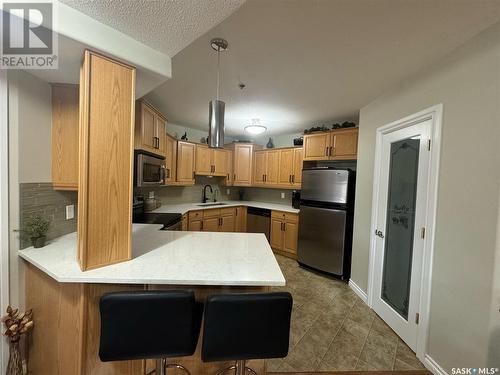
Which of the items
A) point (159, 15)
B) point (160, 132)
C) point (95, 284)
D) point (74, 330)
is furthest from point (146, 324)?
point (160, 132)

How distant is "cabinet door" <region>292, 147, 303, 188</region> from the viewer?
4.09 metres

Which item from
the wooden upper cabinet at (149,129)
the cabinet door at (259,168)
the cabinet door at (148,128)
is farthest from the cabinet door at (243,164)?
the cabinet door at (148,128)

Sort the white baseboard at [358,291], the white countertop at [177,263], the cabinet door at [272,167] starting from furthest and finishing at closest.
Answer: the cabinet door at [272,167] < the white baseboard at [358,291] < the white countertop at [177,263]

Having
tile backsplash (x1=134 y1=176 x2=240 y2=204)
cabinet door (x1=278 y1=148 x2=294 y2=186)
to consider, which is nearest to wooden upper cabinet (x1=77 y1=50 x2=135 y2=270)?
tile backsplash (x1=134 y1=176 x2=240 y2=204)

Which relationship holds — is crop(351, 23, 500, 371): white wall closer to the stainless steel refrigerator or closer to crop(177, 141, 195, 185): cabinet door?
the stainless steel refrigerator

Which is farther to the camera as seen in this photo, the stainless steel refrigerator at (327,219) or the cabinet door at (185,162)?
the cabinet door at (185,162)

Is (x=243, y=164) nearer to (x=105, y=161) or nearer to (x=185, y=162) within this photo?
(x=185, y=162)

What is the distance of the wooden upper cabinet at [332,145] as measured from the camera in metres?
3.23

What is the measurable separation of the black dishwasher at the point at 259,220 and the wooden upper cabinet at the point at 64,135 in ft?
10.6

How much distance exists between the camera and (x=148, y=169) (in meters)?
2.59

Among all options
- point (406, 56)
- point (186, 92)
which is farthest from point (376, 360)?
point (186, 92)

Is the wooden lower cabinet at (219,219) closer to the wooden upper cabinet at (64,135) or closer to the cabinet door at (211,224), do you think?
the cabinet door at (211,224)

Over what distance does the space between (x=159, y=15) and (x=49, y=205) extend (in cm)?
157

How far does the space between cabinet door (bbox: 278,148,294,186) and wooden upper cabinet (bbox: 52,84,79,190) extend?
11.1 ft
